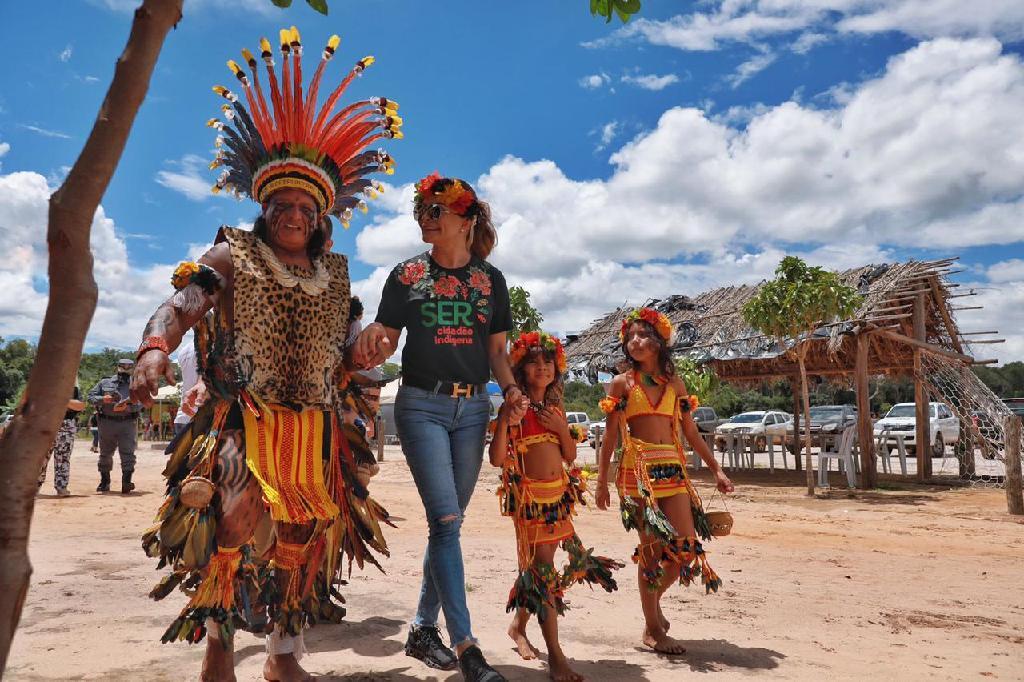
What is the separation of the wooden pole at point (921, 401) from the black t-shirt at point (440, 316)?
521 inches

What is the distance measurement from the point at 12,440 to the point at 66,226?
0.44m

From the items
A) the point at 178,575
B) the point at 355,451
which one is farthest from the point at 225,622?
the point at 355,451

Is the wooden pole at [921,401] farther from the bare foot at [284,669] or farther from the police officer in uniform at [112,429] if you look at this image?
the bare foot at [284,669]

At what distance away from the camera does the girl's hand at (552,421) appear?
366cm

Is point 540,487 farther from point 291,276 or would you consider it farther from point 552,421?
point 291,276

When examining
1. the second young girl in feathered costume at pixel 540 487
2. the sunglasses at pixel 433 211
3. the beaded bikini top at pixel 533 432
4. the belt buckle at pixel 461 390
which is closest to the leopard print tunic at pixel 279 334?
the belt buckle at pixel 461 390

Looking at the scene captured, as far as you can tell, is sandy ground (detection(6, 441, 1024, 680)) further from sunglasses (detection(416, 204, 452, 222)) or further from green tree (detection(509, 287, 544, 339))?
green tree (detection(509, 287, 544, 339))

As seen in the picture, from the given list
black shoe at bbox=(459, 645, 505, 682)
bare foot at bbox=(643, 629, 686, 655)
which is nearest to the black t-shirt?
black shoe at bbox=(459, 645, 505, 682)

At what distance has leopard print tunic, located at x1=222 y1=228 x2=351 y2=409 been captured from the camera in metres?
2.99

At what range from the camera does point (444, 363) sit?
11.1ft

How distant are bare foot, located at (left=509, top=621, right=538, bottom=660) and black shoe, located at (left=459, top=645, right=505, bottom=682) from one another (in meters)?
0.57

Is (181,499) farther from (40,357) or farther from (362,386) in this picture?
(40,357)

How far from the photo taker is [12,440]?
1509 mm

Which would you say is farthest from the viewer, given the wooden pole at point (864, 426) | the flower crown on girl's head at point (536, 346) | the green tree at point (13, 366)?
the green tree at point (13, 366)
